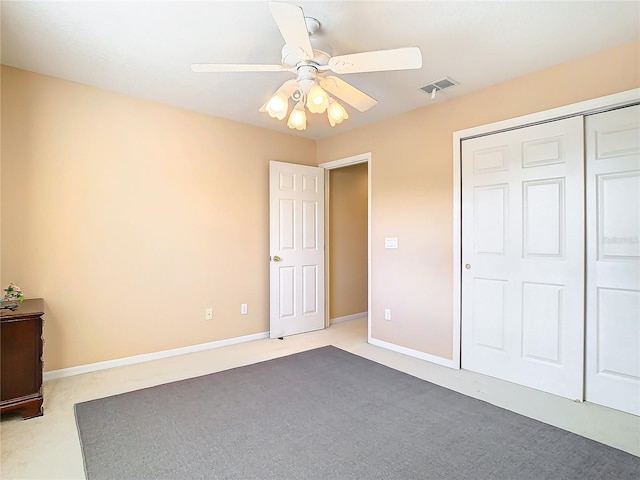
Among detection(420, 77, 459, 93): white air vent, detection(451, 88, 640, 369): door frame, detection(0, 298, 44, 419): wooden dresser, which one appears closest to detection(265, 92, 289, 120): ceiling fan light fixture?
detection(420, 77, 459, 93): white air vent

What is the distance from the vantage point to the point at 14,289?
244 centimetres

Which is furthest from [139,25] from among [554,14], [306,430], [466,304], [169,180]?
[466,304]

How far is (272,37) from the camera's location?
2209mm

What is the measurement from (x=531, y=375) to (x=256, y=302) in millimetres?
2812

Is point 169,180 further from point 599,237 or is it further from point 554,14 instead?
point 599,237

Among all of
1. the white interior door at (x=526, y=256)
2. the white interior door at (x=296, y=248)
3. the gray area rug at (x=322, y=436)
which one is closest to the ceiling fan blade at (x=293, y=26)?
the white interior door at (x=526, y=256)

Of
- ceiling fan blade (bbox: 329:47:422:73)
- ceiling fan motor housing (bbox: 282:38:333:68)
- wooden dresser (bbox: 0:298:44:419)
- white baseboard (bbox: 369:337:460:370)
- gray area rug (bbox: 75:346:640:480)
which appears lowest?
gray area rug (bbox: 75:346:640:480)

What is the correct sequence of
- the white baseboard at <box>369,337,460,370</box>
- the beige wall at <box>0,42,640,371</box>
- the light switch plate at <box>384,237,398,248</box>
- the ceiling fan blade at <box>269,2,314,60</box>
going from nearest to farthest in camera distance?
the ceiling fan blade at <box>269,2,314,60</box>
the beige wall at <box>0,42,640,371</box>
the white baseboard at <box>369,337,460,370</box>
the light switch plate at <box>384,237,398,248</box>

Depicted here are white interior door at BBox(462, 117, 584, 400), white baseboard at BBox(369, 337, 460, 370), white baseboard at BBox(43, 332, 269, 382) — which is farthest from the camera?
white baseboard at BBox(369, 337, 460, 370)

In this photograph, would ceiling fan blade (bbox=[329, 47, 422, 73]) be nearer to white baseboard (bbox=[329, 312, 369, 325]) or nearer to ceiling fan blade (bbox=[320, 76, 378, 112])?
ceiling fan blade (bbox=[320, 76, 378, 112])

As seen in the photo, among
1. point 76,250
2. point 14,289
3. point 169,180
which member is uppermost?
point 169,180

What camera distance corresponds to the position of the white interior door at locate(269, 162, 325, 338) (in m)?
4.18

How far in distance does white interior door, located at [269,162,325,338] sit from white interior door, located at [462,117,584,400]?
1934mm

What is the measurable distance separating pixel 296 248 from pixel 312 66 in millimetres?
2649
